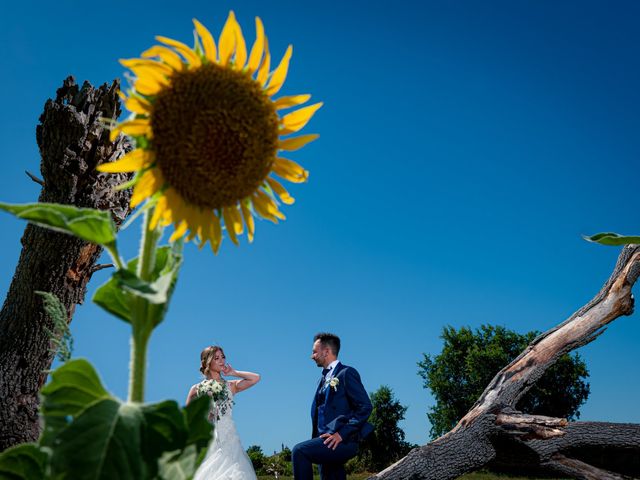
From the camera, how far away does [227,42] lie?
1154 millimetres

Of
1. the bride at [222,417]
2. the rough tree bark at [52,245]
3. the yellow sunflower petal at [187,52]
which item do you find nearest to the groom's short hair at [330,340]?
the bride at [222,417]

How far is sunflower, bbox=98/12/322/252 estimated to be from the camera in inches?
42.8

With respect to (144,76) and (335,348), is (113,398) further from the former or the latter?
(335,348)

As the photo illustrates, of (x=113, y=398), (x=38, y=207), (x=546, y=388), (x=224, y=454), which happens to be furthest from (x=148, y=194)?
(x=546, y=388)

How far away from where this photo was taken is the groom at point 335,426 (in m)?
7.75

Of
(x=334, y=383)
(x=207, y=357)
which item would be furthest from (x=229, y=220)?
(x=207, y=357)

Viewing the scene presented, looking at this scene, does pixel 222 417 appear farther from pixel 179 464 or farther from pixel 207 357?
pixel 179 464

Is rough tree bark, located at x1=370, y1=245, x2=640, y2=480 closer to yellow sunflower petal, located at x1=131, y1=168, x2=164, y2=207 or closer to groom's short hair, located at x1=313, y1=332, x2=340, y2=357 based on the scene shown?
groom's short hair, located at x1=313, y1=332, x2=340, y2=357

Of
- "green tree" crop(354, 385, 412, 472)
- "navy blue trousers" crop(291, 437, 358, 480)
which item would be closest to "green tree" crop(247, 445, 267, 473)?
"green tree" crop(354, 385, 412, 472)

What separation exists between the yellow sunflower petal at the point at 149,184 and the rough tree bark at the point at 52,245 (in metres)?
7.12

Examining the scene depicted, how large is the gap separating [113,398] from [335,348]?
7.85m

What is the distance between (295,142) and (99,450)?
2.33 ft

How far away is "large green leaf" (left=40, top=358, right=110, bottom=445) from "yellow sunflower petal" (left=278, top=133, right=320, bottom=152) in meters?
0.58

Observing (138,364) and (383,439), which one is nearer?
(138,364)
